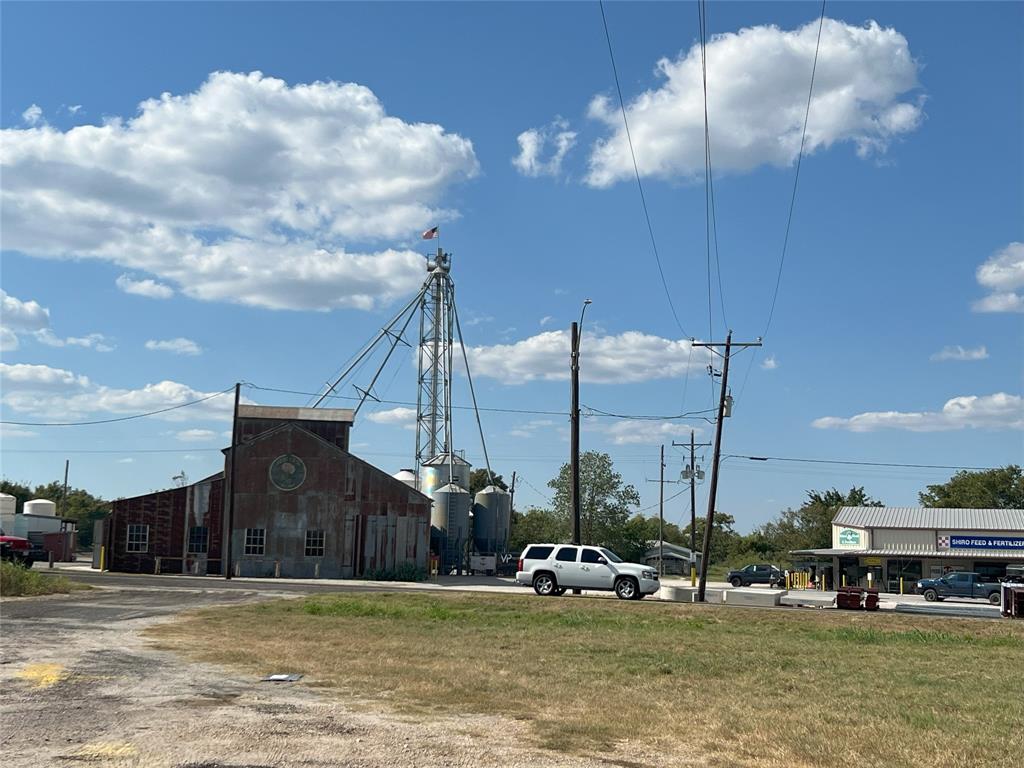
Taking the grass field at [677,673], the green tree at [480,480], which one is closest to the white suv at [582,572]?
the grass field at [677,673]

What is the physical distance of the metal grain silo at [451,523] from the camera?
211ft

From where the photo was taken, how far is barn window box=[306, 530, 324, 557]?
52.5 meters

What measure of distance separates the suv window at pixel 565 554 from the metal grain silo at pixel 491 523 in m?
32.7

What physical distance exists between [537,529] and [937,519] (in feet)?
181

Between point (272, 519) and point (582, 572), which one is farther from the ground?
point (272, 519)

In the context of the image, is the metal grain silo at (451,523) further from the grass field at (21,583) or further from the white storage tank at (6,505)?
the grass field at (21,583)

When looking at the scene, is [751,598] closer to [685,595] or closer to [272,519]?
[685,595]

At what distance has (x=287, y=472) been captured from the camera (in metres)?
53.0

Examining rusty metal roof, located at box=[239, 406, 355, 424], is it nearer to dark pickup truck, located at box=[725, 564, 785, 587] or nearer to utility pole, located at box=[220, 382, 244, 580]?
utility pole, located at box=[220, 382, 244, 580]

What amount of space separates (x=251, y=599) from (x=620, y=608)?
1207 cm

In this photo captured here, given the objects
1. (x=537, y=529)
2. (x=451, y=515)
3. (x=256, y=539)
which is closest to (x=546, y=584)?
(x=256, y=539)

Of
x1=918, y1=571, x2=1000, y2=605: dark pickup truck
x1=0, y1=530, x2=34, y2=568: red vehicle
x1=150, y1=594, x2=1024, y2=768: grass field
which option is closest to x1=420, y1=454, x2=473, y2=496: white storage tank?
x1=0, y1=530, x2=34, y2=568: red vehicle

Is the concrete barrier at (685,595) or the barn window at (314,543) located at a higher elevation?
the barn window at (314,543)

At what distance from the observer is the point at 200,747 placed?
9.33m
